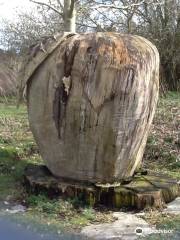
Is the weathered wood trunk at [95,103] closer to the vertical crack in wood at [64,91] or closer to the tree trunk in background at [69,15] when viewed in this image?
the vertical crack in wood at [64,91]

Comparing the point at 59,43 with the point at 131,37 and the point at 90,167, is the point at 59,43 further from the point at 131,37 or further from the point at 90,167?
the point at 90,167

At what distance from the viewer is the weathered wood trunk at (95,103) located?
18.7 ft

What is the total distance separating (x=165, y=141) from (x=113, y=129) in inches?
123

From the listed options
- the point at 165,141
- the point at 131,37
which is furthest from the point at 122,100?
the point at 165,141

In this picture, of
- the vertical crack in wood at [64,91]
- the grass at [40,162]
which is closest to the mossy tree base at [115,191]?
the grass at [40,162]

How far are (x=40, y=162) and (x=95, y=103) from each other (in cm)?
204

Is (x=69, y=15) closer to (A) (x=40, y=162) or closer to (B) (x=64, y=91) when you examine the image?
(A) (x=40, y=162)

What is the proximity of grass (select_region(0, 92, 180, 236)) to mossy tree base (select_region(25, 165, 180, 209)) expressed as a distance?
0.12 meters

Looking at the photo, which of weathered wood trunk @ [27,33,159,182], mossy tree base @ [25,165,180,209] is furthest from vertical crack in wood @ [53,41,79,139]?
mossy tree base @ [25,165,180,209]

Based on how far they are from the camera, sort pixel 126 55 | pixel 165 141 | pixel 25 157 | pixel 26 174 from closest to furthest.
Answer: pixel 126 55 < pixel 26 174 < pixel 25 157 < pixel 165 141

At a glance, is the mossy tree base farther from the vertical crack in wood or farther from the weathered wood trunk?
the vertical crack in wood

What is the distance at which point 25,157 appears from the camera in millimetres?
7828

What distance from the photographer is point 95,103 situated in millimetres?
5719

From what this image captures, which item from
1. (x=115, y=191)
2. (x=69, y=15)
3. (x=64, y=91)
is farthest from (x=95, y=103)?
(x=69, y=15)
